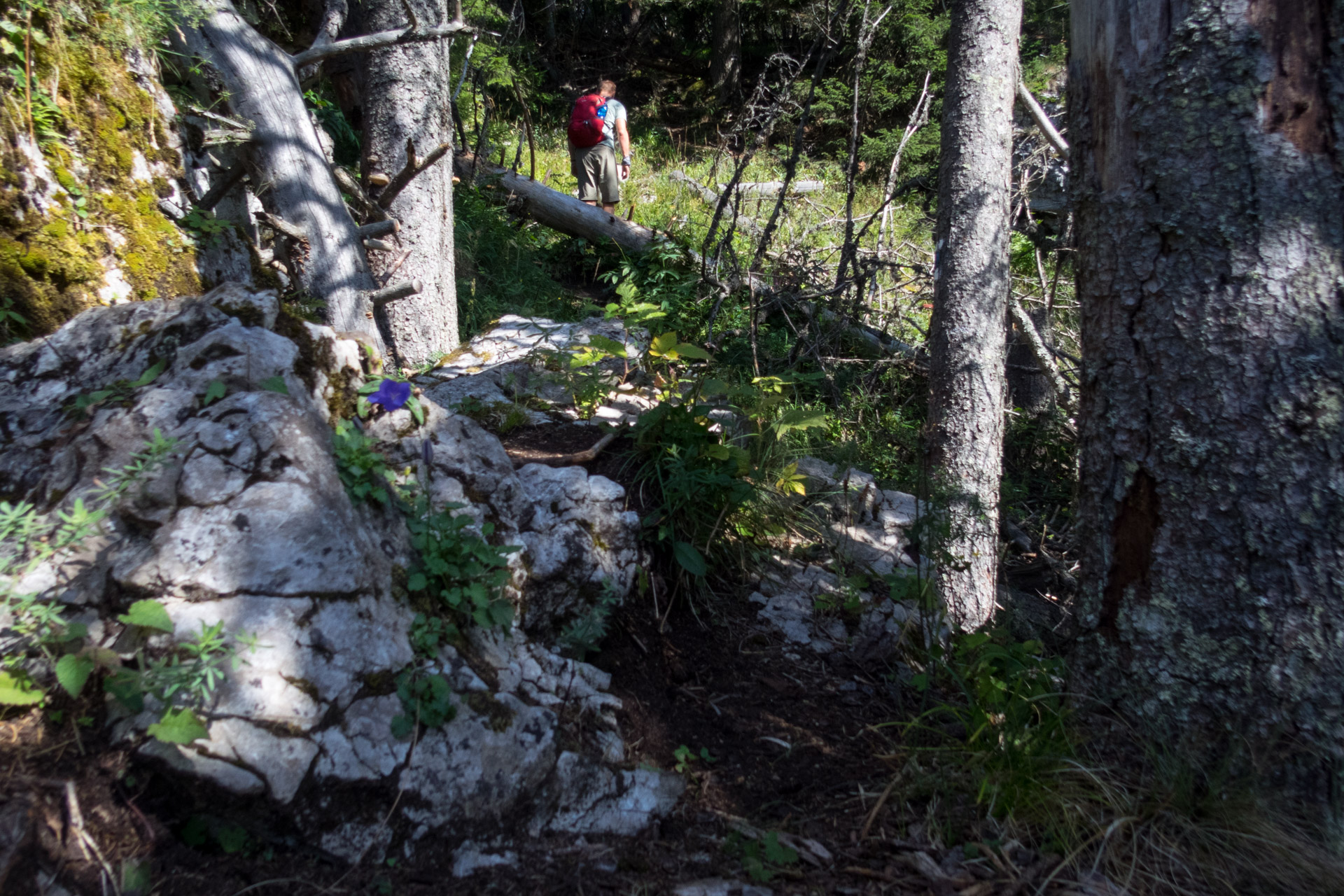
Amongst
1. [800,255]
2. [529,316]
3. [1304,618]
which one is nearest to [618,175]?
[800,255]

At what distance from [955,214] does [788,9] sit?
1047 centimetres

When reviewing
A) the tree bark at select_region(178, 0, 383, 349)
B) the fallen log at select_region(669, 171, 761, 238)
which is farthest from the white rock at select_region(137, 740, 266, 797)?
the fallen log at select_region(669, 171, 761, 238)

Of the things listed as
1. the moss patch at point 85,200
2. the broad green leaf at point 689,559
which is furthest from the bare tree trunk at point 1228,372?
the moss patch at point 85,200

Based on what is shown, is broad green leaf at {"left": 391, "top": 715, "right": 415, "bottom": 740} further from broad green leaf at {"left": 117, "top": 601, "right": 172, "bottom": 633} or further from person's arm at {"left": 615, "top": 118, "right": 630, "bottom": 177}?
person's arm at {"left": 615, "top": 118, "right": 630, "bottom": 177}

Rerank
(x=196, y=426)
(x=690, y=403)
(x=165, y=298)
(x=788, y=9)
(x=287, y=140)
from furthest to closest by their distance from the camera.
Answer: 1. (x=788, y=9)
2. (x=287, y=140)
3. (x=690, y=403)
4. (x=165, y=298)
5. (x=196, y=426)

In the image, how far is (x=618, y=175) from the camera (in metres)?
9.80

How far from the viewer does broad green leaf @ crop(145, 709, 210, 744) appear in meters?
1.49

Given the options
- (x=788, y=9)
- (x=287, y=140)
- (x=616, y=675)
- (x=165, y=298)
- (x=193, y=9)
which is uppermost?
(x=788, y=9)

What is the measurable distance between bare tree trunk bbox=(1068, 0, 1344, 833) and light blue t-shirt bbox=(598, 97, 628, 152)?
782 centimetres

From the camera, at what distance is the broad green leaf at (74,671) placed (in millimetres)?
1502

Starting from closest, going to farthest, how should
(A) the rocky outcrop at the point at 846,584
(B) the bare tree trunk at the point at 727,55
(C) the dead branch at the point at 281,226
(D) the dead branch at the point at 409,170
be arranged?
(A) the rocky outcrop at the point at 846,584 → (C) the dead branch at the point at 281,226 → (D) the dead branch at the point at 409,170 → (B) the bare tree trunk at the point at 727,55

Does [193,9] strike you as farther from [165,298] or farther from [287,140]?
[165,298]

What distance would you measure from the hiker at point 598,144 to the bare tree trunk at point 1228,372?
306 inches

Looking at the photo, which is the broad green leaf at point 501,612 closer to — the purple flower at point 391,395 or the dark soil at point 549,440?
the purple flower at point 391,395
